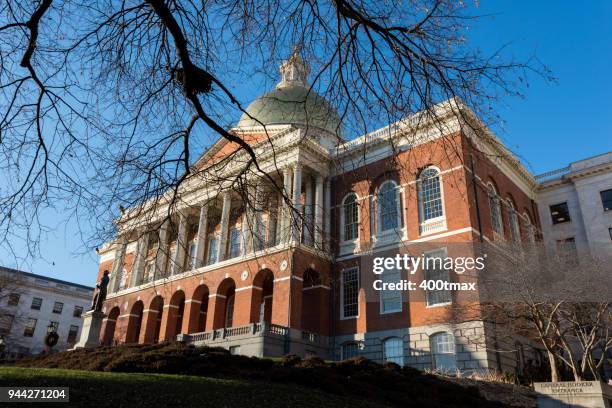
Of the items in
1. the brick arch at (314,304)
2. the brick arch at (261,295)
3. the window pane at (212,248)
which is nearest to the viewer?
the brick arch at (314,304)

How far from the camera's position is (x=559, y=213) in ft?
127

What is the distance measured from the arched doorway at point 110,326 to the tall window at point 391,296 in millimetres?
25351

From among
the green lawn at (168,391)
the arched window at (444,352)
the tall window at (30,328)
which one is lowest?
the green lawn at (168,391)

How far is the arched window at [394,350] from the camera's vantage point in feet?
86.7

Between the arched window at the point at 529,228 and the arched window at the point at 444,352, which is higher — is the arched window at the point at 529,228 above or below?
above

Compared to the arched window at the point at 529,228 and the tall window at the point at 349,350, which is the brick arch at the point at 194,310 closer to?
the tall window at the point at 349,350

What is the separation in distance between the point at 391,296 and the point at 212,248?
1647 cm

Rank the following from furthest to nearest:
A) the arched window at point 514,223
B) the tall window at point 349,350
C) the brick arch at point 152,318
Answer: the brick arch at point 152,318 → the arched window at point 514,223 → the tall window at point 349,350

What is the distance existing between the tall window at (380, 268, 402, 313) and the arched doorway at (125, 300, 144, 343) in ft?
70.1

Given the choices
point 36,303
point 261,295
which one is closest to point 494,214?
point 261,295

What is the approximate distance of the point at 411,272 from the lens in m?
27.8

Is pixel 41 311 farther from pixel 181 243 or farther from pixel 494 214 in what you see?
pixel 181 243

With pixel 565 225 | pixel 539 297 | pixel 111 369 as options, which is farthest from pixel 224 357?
pixel 565 225

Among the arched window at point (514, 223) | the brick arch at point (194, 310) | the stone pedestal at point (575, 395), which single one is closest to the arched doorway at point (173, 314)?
the brick arch at point (194, 310)
